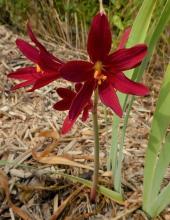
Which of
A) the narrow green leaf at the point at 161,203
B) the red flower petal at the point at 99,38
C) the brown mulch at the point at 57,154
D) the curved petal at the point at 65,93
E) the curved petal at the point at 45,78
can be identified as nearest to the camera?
the red flower petal at the point at 99,38

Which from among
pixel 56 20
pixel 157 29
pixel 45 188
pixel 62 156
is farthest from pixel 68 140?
pixel 56 20

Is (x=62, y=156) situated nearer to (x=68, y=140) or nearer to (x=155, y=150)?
(x=68, y=140)

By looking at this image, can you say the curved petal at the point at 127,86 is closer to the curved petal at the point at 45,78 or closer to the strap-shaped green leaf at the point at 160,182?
the curved petal at the point at 45,78

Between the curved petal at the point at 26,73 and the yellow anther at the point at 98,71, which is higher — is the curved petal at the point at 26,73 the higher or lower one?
the lower one

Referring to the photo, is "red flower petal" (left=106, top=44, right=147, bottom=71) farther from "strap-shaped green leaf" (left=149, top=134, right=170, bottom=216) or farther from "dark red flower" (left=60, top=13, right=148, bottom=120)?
"strap-shaped green leaf" (left=149, top=134, right=170, bottom=216)

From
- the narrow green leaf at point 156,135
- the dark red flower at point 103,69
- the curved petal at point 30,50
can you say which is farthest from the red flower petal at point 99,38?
the narrow green leaf at point 156,135

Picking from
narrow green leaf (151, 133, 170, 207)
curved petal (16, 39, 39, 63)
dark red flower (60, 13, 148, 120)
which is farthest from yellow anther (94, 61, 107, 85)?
narrow green leaf (151, 133, 170, 207)

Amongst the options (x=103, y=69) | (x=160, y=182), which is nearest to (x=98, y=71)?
(x=103, y=69)
